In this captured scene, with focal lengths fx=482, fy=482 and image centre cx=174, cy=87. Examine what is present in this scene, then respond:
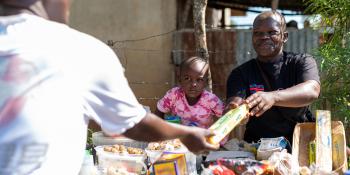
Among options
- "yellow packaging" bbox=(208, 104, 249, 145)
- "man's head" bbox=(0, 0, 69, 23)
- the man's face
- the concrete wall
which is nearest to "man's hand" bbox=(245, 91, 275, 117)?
"yellow packaging" bbox=(208, 104, 249, 145)

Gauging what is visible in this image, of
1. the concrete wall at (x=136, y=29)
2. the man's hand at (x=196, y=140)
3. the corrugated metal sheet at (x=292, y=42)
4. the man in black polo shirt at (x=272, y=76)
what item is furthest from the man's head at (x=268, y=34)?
the concrete wall at (x=136, y=29)

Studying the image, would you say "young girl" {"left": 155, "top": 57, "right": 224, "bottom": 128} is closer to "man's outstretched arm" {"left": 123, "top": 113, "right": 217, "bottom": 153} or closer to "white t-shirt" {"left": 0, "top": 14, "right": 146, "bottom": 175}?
"man's outstretched arm" {"left": 123, "top": 113, "right": 217, "bottom": 153}

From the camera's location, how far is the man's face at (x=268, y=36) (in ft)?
10.3

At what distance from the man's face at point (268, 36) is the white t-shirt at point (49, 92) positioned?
190cm

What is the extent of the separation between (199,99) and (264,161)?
94 cm

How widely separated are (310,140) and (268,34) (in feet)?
2.40

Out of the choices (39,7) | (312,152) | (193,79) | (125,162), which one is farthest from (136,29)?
(39,7)

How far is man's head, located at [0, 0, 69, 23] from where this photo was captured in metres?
1.38

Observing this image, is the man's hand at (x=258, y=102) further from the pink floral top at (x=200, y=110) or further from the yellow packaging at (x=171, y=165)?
the pink floral top at (x=200, y=110)

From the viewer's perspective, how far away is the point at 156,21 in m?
6.75

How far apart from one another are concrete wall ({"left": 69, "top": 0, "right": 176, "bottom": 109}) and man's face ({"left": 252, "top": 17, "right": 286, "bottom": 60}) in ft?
11.7

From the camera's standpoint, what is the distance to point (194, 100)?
3.54 meters

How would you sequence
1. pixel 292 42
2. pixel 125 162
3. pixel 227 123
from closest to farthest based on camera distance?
pixel 227 123
pixel 125 162
pixel 292 42

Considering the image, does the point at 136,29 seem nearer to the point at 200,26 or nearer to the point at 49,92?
the point at 200,26
